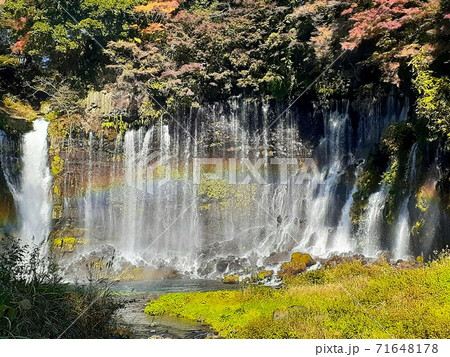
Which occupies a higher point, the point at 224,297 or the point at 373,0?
the point at 373,0

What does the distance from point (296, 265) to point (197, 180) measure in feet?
28.6

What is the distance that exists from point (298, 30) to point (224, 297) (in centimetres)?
1337

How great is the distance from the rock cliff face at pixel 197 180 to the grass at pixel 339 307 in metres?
9.17

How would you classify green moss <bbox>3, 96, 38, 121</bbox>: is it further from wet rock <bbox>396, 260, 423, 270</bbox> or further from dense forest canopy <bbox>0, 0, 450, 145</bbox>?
wet rock <bbox>396, 260, 423, 270</bbox>

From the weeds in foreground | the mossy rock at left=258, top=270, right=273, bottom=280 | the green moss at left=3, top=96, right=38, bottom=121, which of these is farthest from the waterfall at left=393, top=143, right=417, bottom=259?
the green moss at left=3, top=96, right=38, bottom=121

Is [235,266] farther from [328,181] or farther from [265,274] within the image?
[328,181]

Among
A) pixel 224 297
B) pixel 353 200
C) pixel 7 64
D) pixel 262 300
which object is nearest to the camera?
pixel 262 300

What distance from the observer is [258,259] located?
1952 cm

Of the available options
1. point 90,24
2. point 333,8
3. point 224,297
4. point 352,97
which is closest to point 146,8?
point 90,24

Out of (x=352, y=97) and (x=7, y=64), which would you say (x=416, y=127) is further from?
(x=7, y=64)

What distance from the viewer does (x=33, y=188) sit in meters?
21.9

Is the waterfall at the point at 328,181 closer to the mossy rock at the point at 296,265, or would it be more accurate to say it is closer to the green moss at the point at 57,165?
the mossy rock at the point at 296,265

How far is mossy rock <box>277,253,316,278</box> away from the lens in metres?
14.4

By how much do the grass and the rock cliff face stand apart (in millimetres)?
9169
